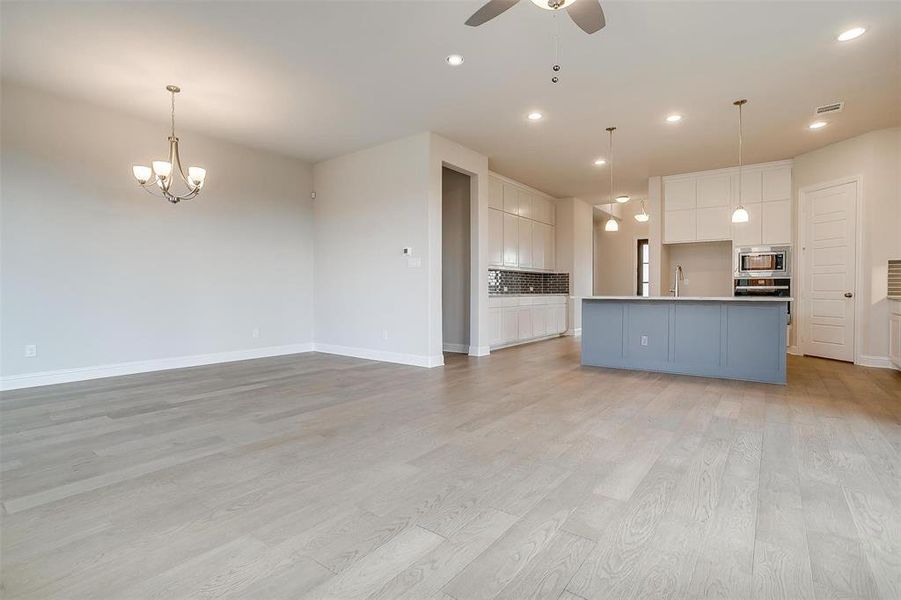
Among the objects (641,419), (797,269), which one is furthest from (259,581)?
(797,269)

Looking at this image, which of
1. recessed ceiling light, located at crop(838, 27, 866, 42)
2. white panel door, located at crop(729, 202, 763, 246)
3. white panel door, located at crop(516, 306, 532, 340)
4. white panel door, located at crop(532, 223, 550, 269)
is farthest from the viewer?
white panel door, located at crop(532, 223, 550, 269)

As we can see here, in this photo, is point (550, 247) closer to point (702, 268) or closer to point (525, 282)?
point (525, 282)

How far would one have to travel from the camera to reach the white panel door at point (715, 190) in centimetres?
693

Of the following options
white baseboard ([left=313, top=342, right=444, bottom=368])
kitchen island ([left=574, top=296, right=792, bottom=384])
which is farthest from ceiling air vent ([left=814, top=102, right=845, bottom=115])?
white baseboard ([left=313, top=342, right=444, bottom=368])

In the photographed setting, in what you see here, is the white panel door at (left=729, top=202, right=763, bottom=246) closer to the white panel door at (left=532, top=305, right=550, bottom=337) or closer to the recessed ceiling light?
the white panel door at (left=532, top=305, right=550, bottom=337)

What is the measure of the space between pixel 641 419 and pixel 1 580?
349 centimetres

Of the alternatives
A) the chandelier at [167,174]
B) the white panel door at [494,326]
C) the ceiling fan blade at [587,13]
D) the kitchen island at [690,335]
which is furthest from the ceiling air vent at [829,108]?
the chandelier at [167,174]

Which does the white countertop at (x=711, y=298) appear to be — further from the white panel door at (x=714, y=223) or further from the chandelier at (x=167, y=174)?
the chandelier at (x=167, y=174)

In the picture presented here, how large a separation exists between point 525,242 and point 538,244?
22.9 inches

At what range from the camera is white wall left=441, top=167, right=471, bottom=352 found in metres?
6.88

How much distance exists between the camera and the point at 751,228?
6738 mm

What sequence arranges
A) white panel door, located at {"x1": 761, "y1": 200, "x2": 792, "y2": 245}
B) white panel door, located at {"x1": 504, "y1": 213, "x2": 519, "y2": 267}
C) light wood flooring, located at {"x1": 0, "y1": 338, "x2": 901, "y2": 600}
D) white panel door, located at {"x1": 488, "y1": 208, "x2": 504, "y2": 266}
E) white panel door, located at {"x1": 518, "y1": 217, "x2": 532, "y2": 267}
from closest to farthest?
light wood flooring, located at {"x1": 0, "y1": 338, "x2": 901, "y2": 600}
white panel door, located at {"x1": 761, "y1": 200, "x2": 792, "y2": 245}
white panel door, located at {"x1": 488, "y1": 208, "x2": 504, "y2": 266}
white panel door, located at {"x1": 504, "y1": 213, "x2": 519, "y2": 267}
white panel door, located at {"x1": 518, "y1": 217, "x2": 532, "y2": 267}

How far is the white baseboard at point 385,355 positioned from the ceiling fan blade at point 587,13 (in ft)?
13.1

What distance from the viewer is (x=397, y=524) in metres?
1.80
